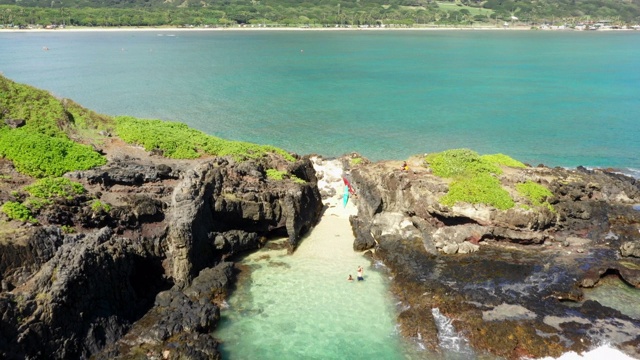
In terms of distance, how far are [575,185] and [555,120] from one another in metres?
34.4

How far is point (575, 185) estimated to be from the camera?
31328mm

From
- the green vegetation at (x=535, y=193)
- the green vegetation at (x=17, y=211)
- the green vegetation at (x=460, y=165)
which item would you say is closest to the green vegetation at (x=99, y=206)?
the green vegetation at (x=17, y=211)

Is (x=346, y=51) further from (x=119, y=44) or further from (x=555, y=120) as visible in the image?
(x=555, y=120)

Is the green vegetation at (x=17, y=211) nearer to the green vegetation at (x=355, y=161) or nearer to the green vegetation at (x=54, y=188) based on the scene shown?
the green vegetation at (x=54, y=188)

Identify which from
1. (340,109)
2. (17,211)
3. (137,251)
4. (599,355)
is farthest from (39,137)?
(340,109)

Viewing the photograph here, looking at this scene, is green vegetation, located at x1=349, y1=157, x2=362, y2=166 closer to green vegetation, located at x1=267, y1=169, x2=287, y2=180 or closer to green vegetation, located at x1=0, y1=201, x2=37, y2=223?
green vegetation, located at x1=267, y1=169, x2=287, y2=180

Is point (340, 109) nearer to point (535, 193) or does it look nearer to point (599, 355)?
point (535, 193)

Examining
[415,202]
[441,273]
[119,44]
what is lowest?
[441,273]

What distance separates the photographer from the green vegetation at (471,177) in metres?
26.4

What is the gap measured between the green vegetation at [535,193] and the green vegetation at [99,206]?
23135 mm

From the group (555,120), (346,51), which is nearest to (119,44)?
(346,51)

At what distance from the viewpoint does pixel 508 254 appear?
82.4 feet

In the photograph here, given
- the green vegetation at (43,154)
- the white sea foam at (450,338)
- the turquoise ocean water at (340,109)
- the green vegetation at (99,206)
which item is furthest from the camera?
the green vegetation at (43,154)

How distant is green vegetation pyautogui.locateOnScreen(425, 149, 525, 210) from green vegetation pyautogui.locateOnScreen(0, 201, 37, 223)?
20966 millimetres
